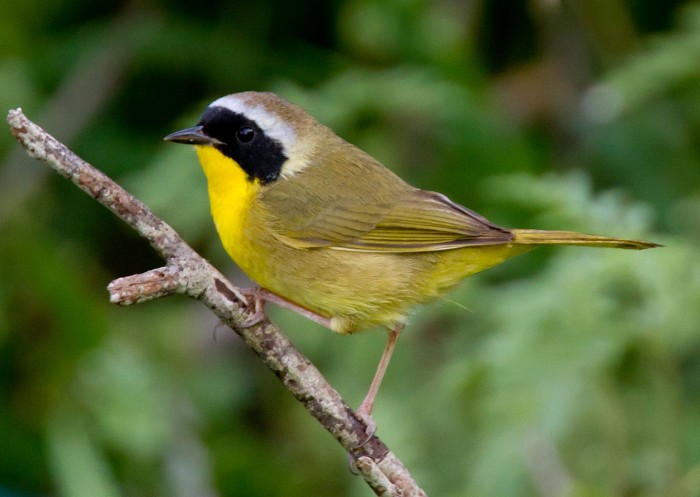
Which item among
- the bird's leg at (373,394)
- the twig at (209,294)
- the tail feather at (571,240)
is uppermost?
the tail feather at (571,240)

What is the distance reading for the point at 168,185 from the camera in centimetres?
430

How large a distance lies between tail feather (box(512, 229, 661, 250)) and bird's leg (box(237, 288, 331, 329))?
629 mm

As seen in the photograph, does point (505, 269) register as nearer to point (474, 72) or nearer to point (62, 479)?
point (474, 72)

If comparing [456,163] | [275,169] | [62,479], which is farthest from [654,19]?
[62,479]

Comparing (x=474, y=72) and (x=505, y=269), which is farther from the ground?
(x=474, y=72)

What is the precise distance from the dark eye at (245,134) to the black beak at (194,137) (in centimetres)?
6

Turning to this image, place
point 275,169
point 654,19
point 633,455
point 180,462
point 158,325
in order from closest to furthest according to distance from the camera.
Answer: point 275,169
point 633,455
point 180,462
point 158,325
point 654,19

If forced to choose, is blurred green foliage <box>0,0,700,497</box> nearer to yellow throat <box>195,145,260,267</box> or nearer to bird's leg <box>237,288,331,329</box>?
bird's leg <box>237,288,331,329</box>

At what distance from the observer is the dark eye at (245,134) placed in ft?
11.1

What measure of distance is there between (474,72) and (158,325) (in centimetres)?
196

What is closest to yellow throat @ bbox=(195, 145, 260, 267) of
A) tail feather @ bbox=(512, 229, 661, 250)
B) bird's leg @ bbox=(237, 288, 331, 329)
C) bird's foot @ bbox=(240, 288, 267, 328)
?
bird's leg @ bbox=(237, 288, 331, 329)

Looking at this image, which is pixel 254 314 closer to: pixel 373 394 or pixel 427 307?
pixel 373 394

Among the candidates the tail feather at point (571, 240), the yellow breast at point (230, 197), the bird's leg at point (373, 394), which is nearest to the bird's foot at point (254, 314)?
the bird's leg at point (373, 394)

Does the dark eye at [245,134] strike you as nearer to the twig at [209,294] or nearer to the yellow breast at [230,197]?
the yellow breast at [230,197]
